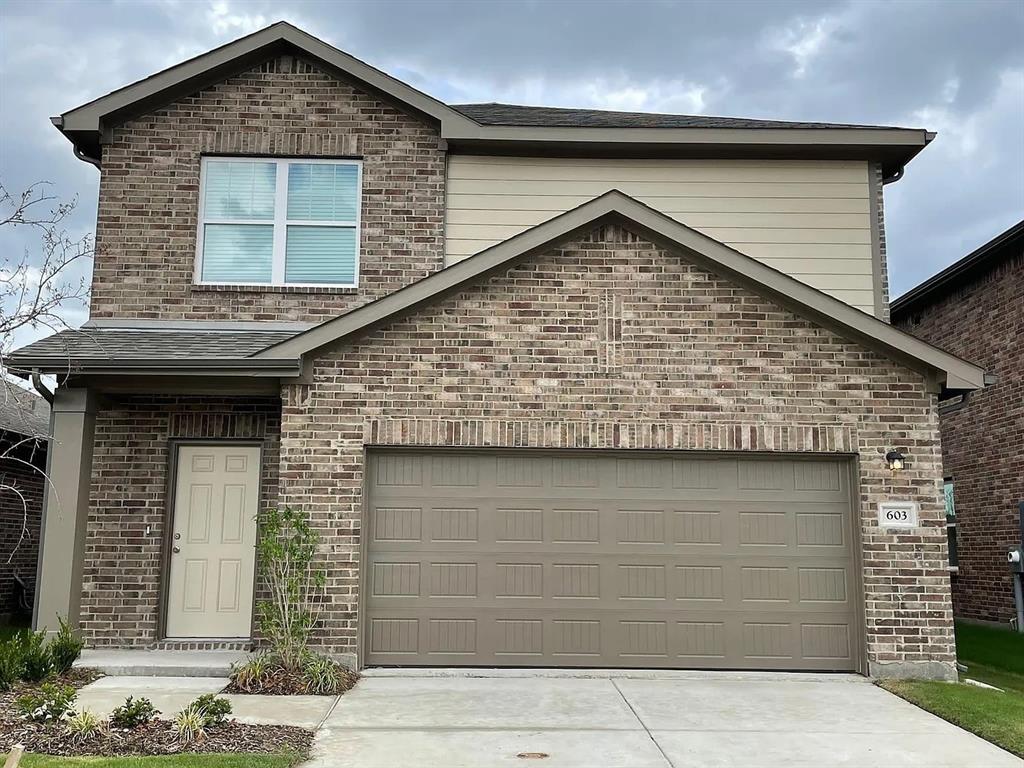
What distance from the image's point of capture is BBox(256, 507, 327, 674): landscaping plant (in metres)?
8.59

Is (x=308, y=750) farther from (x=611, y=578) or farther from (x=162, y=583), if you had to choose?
(x=162, y=583)

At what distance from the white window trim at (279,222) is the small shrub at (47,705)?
18.7 feet

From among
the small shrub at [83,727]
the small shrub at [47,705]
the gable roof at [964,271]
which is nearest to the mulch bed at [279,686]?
the small shrub at [47,705]

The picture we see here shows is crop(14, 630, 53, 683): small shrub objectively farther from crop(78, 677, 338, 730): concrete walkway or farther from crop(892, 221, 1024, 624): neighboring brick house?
crop(892, 221, 1024, 624): neighboring brick house

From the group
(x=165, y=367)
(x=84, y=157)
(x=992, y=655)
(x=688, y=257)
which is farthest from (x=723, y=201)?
(x=84, y=157)

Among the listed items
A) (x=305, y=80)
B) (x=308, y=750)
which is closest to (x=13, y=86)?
(x=305, y=80)

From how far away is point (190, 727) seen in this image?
645 cm

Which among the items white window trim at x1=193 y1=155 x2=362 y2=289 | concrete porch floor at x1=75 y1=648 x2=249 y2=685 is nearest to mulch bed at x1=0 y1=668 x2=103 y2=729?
concrete porch floor at x1=75 y1=648 x2=249 y2=685

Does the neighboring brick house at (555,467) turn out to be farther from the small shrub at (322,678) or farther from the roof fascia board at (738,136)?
the roof fascia board at (738,136)

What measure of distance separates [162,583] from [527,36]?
2112cm

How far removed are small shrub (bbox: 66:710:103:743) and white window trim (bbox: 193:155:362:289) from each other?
19.6ft

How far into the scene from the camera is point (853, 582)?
30.7 feet

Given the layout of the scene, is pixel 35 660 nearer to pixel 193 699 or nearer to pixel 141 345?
pixel 193 699

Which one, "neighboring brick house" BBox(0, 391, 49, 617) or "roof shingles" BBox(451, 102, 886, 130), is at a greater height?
"roof shingles" BBox(451, 102, 886, 130)
